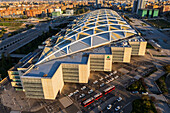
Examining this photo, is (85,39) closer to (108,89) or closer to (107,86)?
(107,86)

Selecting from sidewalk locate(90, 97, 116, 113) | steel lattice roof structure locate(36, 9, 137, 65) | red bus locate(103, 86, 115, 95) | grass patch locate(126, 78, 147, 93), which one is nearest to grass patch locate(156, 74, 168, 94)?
grass patch locate(126, 78, 147, 93)

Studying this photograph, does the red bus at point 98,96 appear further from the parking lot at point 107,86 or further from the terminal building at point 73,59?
the terminal building at point 73,59

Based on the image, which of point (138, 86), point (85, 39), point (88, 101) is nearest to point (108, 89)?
point (88, 101)

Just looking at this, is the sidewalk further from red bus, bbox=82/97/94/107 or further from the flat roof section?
the flat roof section

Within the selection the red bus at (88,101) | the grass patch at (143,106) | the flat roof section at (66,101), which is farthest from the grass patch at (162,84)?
the flat roof section at (66,101)

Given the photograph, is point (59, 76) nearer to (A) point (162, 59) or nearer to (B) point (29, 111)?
(B) point (29, 111)
